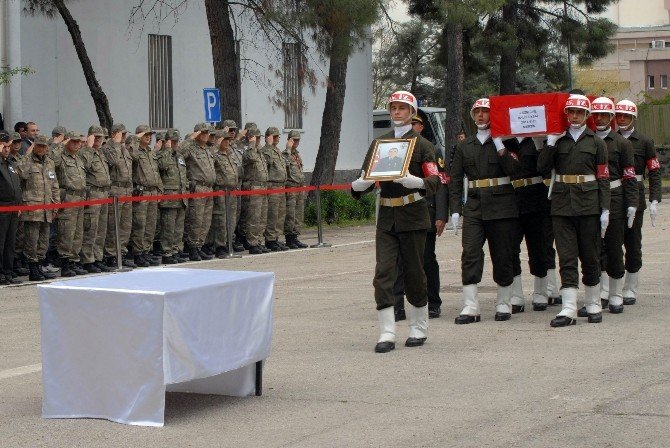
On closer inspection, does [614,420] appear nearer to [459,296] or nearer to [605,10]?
[459,296]

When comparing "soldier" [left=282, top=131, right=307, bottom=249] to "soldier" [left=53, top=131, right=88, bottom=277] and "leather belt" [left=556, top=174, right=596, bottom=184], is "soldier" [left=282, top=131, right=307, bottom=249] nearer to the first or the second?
"soldier" [left=53, top=131, right=88, bottom=277]

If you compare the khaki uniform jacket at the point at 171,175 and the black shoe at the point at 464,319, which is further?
the khaki uniform jacket at the point at 171,175

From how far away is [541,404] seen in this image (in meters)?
8.95

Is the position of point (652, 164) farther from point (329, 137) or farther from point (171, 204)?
point (329, 137)

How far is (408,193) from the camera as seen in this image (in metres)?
11.4

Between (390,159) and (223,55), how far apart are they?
54.0 ft

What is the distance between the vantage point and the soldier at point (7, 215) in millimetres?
17906

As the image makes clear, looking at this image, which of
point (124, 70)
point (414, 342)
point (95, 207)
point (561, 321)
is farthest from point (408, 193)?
point (124, 70)

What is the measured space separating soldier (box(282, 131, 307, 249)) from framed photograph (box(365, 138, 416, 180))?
11.7m

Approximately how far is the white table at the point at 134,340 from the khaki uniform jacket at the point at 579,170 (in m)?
4.42

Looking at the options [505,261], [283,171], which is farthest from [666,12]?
[505,261]

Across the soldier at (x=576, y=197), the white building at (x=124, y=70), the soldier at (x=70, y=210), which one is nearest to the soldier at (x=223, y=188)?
the soldier at (x=70, y=210)

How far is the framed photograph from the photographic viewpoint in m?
11.2

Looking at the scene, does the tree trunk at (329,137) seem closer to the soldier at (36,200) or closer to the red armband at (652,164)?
the soldier at (36,200)
